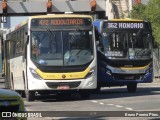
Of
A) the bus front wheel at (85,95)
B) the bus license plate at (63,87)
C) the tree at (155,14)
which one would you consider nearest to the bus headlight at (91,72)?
the bus license plate at (63,87)

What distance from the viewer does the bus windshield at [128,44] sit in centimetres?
2628

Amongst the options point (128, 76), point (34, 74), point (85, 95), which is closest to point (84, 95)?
point (85, 95)

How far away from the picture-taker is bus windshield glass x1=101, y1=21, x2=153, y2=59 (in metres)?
26.3

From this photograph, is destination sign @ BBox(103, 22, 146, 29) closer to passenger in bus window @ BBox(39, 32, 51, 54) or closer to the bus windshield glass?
the bus windshield glass

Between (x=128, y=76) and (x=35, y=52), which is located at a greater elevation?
(x=35, y=52)

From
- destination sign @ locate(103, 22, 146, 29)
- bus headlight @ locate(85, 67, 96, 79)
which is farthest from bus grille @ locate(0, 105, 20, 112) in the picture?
destination sign @ locate(103, 22, 146, 29)

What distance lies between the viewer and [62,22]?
74.8 ft

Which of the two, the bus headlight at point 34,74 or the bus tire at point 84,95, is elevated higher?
the bus headlight at point 34,74

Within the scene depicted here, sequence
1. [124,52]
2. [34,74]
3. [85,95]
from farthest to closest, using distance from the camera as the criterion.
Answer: [124,52] → [85,95] → [34,74]

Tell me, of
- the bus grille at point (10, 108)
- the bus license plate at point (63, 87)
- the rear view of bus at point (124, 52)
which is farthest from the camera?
the rear view of bus at point (124, 52)

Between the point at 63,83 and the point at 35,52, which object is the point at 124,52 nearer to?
the point at 63,83

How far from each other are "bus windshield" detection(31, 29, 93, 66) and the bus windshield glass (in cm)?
358

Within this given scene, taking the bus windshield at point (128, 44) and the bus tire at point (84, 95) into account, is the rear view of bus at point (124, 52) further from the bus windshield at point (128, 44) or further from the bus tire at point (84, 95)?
the bus tire at point (84, 95)

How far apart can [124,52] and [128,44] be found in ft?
1.31
